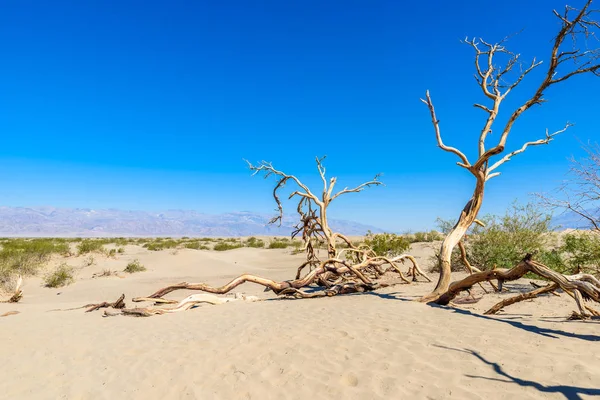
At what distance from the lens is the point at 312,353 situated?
4.42 meters

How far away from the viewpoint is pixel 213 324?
6320mm

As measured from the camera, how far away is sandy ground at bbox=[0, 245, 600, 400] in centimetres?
349

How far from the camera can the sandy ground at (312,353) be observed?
3.49 m

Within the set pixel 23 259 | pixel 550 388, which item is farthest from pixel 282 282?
pixel 23 259

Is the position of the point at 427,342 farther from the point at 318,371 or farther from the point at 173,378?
the point at 173,378

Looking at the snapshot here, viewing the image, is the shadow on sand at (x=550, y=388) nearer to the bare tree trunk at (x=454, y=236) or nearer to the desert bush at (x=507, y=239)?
the bare tree trunk at (x=454, y=236)

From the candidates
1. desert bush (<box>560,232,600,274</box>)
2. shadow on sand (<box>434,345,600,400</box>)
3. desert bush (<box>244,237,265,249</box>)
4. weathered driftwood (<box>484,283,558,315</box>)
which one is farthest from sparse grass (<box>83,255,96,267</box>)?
desert bush (<box>560,232,600,274</box>)

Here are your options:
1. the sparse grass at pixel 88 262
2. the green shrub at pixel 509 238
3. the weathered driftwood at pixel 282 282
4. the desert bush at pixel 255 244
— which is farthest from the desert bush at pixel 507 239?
the desert bush at pixel 255 244

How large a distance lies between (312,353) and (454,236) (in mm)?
4422

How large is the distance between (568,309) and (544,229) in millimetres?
6933

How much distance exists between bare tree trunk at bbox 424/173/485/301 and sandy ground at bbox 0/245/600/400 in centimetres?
73

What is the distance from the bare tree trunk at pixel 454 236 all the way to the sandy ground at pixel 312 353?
2.39 feet

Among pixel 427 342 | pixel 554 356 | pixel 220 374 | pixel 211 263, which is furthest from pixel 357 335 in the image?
pixel 211 263

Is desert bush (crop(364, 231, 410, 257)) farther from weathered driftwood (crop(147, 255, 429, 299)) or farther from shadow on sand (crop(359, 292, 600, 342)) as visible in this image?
shadow on sand (crop(359, 292, 600, 342))
